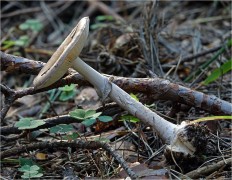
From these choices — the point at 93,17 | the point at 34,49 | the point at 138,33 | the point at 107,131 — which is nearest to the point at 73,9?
the point at 93,17

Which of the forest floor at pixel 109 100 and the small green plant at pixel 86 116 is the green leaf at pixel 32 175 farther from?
the small green plant at pixel 86 116

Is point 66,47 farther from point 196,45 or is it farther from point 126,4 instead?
point 126,4

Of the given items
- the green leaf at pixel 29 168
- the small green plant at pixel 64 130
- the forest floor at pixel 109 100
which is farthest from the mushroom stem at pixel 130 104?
the green leaf at pixel 29 168

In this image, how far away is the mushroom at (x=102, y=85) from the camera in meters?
2.01

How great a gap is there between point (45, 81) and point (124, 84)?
57 cm

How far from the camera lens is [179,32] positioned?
4.39m

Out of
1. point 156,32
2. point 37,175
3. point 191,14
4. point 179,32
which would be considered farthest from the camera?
point 191,14

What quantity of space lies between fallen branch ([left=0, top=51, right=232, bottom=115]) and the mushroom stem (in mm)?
186

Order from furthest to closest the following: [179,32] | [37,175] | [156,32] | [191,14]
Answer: [191,14]
[179,32]
[156,32]
[37,175]

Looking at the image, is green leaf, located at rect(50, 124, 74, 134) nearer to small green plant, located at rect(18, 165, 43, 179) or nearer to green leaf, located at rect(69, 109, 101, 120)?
green leaf, located at rect(69, 109, 101, 120)

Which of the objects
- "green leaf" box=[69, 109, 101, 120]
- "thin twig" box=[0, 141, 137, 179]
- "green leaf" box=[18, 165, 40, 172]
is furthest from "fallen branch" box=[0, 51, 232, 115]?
"green leaf" box=[18, 165, 40, 172]

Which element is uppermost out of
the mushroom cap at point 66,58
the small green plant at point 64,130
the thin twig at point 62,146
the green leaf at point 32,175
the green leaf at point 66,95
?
the mushroom cap at point 66,58

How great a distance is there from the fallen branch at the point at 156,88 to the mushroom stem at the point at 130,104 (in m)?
0.19

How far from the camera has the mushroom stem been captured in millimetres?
2223
